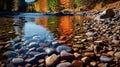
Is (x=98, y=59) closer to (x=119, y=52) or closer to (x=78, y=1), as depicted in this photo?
(x=119, y=52)

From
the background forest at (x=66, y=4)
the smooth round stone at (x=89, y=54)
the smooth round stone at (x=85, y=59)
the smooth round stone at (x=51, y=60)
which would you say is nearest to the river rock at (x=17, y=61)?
the smooth round stone at (x=51, y=60)

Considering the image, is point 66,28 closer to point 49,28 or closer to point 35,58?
point 49,28

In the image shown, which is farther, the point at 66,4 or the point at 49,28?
the point at 66,4

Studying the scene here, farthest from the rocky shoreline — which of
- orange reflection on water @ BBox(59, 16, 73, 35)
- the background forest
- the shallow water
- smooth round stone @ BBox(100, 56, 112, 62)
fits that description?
the background forest

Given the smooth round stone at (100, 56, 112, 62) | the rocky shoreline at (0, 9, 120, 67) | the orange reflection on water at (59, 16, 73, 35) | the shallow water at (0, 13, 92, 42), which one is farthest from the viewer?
the orange reflection on water at (59, 16, 73, 35)

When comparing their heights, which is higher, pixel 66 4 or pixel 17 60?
pixel 17 60

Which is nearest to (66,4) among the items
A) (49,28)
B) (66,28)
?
(49,28)

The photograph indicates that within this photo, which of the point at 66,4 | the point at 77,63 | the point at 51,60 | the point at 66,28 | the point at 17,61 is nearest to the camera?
the point at 77,63

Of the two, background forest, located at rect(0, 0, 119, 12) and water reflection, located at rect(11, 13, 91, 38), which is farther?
background forest, located at rect(0, 0, 119, 12)

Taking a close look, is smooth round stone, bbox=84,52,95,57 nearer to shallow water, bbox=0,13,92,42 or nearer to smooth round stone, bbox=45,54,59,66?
smooth round stone, bbox=45,54,59,66

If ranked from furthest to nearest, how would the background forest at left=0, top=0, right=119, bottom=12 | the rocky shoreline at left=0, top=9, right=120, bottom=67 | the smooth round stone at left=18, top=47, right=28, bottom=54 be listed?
the background forest at left=0, top=0, right=119, bottom=12 → the smooth round stone at left=18, top=47, right=28, bottom=54 → the rocky shoreline at left=0, top=9, right=120, bottom=67

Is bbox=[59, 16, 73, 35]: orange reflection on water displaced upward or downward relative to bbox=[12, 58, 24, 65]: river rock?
downward

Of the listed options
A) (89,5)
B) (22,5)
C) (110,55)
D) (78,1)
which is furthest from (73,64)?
(22,5)

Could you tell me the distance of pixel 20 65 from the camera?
4.90 metres
